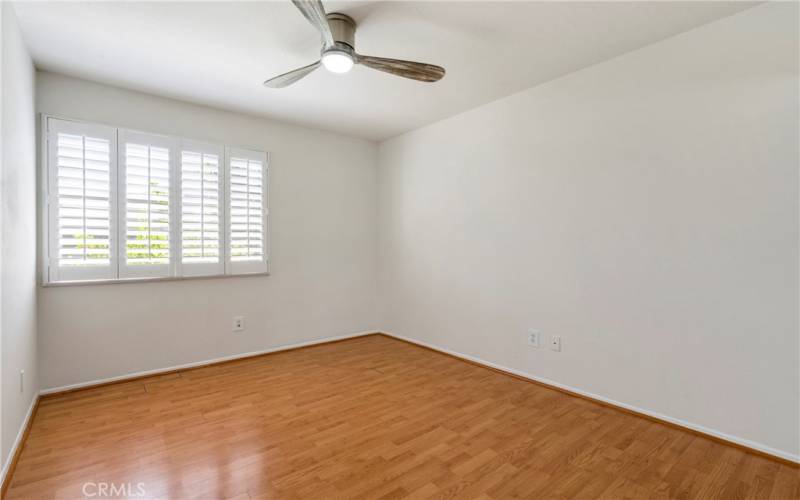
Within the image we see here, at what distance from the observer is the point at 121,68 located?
9.11ft

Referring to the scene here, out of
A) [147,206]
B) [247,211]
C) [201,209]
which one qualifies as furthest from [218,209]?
[147,206]

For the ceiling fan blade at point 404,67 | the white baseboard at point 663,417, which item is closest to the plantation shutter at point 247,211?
the ceiling fan blade at point 404,67

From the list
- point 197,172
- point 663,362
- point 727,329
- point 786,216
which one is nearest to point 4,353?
point 197,172

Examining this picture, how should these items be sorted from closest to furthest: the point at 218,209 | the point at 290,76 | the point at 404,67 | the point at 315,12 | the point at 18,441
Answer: the point at 315,12 → the point at 18,441 → the point at 404,67 → the point at 290,76 → the point at 218,209

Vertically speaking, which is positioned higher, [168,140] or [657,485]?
[168,140]

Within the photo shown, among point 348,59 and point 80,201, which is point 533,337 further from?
point 80,201

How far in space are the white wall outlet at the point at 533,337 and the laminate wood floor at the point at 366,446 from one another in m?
0.33

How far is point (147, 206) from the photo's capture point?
320 cm

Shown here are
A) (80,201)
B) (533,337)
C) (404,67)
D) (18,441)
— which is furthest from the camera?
(533,337)

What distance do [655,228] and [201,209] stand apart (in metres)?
3.70

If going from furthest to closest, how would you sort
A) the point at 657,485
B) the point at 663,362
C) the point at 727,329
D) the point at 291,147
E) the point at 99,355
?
the point at 291,147
the point at 99,355
the point at 663,362
the point at 727,329
the point at 657,485

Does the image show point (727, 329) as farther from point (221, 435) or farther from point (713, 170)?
point (221, 435)

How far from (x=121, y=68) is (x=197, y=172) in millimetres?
952

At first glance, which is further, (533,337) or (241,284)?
(241,284)
